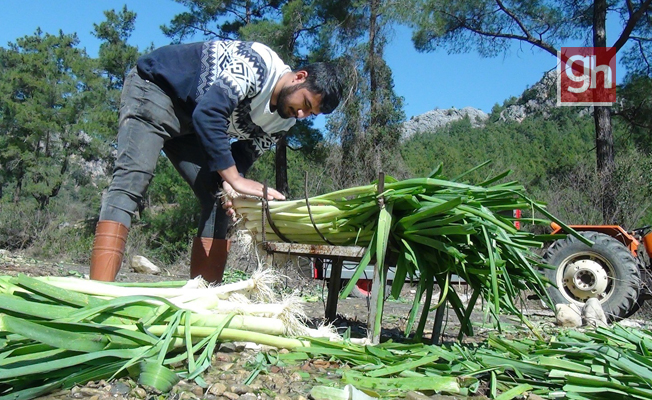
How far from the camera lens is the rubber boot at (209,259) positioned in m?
3.06

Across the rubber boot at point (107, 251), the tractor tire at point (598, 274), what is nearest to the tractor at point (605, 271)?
the tractor tire at point (598, 274)

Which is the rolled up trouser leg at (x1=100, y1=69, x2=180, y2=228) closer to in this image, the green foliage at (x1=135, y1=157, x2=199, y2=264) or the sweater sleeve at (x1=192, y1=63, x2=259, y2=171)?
the sweater sleeve at (x1=192, y1=63, x2=259, y2=171)

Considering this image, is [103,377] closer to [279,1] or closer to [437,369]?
[437,369]

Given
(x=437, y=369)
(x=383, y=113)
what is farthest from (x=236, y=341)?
(x=383, y=113)

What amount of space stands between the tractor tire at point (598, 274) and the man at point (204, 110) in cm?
388

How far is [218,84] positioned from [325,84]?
1.78ft

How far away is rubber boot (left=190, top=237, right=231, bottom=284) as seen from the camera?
3064mm

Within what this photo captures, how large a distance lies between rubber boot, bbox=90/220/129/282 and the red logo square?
11.5m

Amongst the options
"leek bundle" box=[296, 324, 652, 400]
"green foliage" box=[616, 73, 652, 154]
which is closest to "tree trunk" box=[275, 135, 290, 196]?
"green foliage" box=[616, 73, 652, 154]

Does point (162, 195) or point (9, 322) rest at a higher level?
point (162, 195)

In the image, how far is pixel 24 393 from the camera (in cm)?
134

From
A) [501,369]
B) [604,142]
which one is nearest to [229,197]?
[501,369]

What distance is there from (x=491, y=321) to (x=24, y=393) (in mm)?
3459

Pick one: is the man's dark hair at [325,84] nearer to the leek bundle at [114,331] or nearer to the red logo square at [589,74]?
the leek bundle at [114,331]
